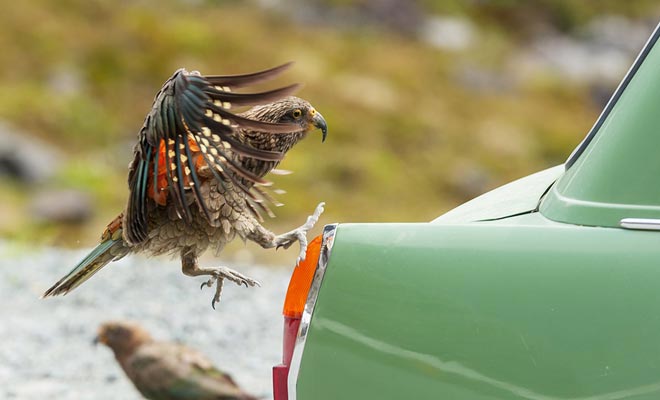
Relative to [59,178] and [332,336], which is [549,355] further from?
[59,178]

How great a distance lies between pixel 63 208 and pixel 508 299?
8635 millimetres

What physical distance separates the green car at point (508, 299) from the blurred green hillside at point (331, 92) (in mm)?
7826

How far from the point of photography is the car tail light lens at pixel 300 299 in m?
2.18

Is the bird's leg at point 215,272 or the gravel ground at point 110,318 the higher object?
the bird's leg at point 215,272

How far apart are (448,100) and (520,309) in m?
15.9

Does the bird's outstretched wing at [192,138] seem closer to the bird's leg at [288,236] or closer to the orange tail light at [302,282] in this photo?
the bird's leg at [288,236]

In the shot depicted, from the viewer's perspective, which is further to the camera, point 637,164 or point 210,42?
point 210,42

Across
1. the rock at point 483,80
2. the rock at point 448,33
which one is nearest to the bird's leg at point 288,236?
the rock at point 483,80

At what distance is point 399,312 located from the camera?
82.3 inches

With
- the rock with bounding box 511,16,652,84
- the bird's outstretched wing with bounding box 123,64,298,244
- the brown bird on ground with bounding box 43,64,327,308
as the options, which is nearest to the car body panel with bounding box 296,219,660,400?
the brown bird on ground with bounding box 43,64,327,308

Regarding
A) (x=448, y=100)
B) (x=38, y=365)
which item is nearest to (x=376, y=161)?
(x=448, y=100)

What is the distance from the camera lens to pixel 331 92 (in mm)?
16469

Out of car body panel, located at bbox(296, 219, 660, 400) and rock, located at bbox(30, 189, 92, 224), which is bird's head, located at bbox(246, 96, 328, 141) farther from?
rock, located at bbox(30, 189, 92, 224)

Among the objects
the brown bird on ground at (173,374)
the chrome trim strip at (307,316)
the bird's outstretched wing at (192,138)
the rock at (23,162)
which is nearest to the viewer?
the chrome trim strip at (307,316)
